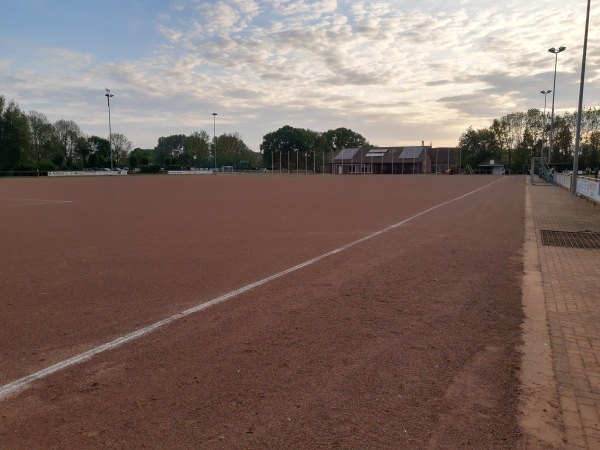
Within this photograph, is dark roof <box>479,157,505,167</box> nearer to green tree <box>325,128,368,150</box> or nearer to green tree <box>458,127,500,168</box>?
green tree <box>458,127,500,168</box>

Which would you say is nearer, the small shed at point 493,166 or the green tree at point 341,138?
the small shed at point 493,166

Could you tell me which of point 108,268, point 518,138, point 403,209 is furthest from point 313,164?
point 108,268

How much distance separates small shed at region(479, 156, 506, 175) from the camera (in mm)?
104000

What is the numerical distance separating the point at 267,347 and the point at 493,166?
112 metres

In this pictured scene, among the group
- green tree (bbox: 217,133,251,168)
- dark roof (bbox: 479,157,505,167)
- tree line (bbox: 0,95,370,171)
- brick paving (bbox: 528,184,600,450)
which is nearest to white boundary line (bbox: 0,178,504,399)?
brick paving (bbox: 528,184,600,450)

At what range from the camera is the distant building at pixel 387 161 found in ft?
369

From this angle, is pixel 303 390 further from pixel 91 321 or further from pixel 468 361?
pixel 91 321

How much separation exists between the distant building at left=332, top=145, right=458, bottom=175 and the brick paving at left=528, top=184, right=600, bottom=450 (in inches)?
4174

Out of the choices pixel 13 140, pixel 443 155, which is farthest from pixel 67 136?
pixel 443 155

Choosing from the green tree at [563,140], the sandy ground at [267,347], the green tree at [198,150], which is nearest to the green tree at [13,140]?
the green tree at [198,150]

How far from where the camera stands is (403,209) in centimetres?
1852

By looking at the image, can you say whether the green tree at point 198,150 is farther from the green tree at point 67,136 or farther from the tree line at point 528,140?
the tree line at point 528,140

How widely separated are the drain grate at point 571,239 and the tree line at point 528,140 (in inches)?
3456

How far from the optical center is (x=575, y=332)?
498 cm
